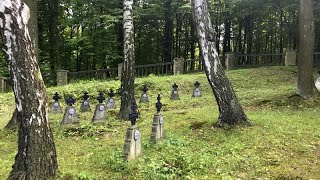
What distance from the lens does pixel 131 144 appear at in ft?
19.0

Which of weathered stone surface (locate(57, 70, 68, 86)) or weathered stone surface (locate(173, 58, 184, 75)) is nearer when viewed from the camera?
weathered stone surface (locate(57, 70, 68, 86))

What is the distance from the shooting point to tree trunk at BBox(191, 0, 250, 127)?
8.22 m

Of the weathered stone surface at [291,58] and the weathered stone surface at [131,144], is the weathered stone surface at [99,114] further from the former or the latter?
the weathered stone surface at [291,58]

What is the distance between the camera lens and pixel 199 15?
8320mm

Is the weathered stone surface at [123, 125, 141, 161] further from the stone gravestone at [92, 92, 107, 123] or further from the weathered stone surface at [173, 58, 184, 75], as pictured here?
the weathered stone surface at [173, 58, 184, 75]

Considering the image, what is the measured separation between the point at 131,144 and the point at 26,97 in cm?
187

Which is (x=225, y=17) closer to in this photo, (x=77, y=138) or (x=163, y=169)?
(x=77, y=138)

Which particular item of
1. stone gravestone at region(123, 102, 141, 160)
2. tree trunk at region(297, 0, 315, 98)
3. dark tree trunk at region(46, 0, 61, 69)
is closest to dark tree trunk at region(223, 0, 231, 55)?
dark tree trunk at region(46, 0, 61, 69)

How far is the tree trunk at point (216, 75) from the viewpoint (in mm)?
8219

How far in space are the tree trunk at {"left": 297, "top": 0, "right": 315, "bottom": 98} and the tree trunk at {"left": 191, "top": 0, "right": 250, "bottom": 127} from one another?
12.3ft

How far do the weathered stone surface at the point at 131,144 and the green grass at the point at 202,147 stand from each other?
13 cm

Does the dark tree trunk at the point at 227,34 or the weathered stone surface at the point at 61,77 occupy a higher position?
the dark tree trunk at the point at 227,34

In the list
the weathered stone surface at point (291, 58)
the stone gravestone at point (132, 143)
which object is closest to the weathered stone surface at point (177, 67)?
the weathered stone surface at point (291, 58)

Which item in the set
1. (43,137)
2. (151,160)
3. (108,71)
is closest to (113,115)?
(151,160)
